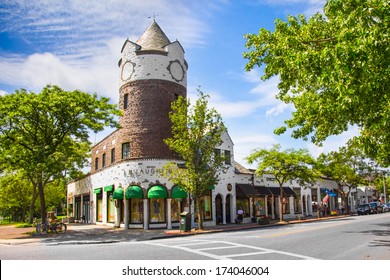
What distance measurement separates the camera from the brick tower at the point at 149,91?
28328 millimetres

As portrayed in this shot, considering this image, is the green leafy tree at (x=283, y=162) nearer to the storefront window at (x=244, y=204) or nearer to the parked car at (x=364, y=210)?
the storefront window at (x=244, y=204)

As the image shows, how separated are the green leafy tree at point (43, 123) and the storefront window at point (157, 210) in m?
7.29

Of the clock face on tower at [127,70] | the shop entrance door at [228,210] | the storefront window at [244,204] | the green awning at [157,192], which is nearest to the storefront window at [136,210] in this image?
the green awning at [157,192]

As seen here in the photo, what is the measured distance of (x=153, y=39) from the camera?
3102 centimetres

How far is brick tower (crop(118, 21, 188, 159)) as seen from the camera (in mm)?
28328

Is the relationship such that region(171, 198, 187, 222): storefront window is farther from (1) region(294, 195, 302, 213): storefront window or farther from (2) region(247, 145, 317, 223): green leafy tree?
(1) region(294, 195, 302, 213): storefront window

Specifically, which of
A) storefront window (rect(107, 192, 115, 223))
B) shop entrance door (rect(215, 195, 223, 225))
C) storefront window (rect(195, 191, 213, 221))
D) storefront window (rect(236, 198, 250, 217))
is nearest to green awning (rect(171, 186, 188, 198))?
storefront window (rect(195, 191, 213, 221))

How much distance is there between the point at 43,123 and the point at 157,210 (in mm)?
10867

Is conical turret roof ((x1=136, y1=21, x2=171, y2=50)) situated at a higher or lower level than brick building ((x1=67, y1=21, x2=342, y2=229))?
higher

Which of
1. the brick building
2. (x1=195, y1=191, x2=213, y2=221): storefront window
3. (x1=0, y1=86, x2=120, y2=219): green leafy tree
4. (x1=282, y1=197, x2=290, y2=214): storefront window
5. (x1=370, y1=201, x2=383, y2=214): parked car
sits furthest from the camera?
(x1=370, y1=201, x2=383, y2=214): parked car

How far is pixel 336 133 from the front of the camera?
661 inches

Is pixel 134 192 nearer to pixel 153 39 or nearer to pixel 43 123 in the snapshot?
pixel 43 123

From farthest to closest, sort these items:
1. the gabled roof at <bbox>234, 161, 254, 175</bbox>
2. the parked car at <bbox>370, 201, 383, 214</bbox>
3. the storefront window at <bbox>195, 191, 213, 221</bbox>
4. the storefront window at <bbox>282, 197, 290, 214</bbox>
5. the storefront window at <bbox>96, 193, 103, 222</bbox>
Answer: the parked car at <bbox>370, 201, 383, 214</bbox> < the storefront window at <bbox>282, 197, 290, 214</bbox> < the gabled roof at <bbox>234, 161, 254, 175</bbox> < the storefront window at <bbox>96, 193, 103, 222</bbox> < the storefront window at <bbox>195, 191, 213, 221</bbox>

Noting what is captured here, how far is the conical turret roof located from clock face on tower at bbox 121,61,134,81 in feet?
6.57
